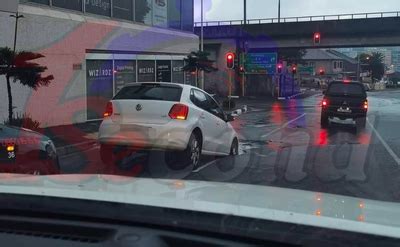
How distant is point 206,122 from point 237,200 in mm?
7974

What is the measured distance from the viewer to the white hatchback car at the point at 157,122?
9.62 m

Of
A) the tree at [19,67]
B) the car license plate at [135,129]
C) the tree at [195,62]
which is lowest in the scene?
the car license plate at [135,129]

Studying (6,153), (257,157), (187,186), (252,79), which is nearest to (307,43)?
(252,79)

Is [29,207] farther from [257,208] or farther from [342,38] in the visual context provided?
[342,38]

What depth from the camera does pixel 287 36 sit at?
48.8 meters

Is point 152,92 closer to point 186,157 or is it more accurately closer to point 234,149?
point 186,157

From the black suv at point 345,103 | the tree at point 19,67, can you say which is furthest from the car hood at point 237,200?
the black suv at point 345,103

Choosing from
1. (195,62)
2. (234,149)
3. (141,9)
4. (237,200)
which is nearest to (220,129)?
(234,149)

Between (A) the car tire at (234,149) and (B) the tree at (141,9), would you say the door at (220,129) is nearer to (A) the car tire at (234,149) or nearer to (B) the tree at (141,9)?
(A) the car tire at (234,149)

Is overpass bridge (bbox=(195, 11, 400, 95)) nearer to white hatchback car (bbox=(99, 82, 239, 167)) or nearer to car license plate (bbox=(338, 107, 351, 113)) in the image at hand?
car license plate (bbox=(338, 107, 351, 113))

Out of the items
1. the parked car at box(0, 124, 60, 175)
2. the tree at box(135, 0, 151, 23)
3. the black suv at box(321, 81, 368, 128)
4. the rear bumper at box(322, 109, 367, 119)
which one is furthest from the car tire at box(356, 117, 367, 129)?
the parked car at box(0, 124, 60, 175)

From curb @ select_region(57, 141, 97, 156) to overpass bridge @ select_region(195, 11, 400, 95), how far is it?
36.0 m

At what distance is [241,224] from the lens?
2.10 metres

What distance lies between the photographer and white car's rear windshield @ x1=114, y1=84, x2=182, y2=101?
32.4ft
